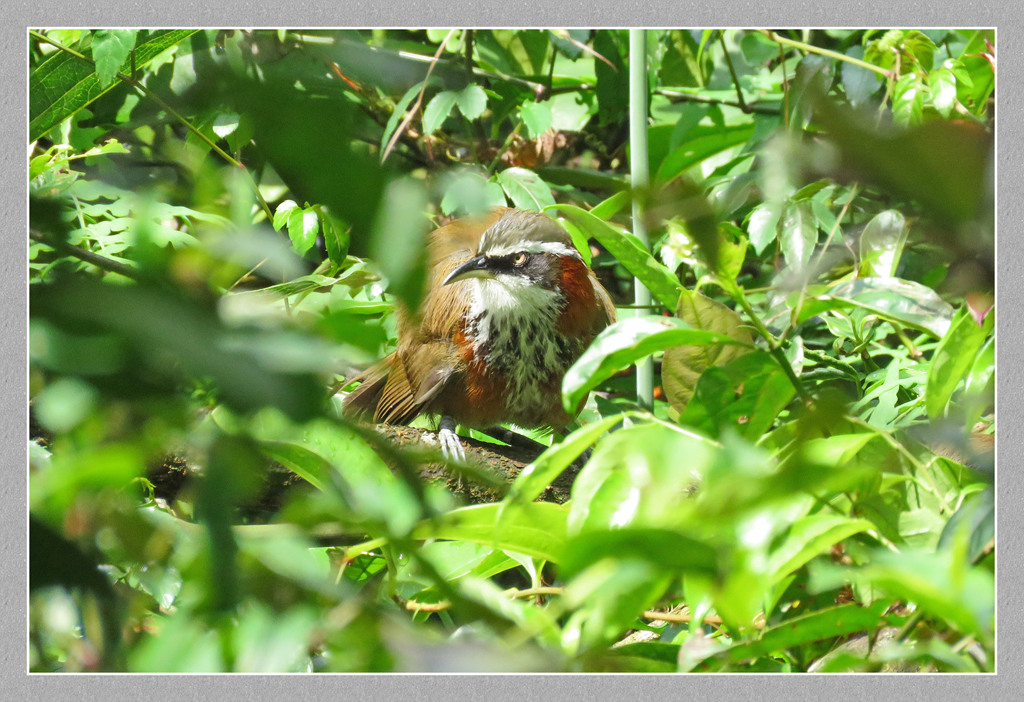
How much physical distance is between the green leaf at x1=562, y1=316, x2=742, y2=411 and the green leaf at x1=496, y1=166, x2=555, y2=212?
2.61 feet

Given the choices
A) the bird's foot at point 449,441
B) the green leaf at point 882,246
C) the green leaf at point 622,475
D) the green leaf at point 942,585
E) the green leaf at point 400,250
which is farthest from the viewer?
the bird's foot at point 449,441

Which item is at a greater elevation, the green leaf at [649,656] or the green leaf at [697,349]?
the green leaf at [697,349]

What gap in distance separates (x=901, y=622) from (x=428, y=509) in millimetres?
468

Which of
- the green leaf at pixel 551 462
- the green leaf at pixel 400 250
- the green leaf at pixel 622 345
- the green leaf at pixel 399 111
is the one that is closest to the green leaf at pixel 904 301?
the green leaf at pixel 622 345

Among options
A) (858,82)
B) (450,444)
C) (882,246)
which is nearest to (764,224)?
(882,246)

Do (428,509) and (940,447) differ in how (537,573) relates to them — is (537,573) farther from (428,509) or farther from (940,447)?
(428,509)

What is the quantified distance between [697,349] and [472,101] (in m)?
0.78

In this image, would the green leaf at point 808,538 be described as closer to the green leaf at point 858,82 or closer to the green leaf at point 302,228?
the green leaf at point 302,228

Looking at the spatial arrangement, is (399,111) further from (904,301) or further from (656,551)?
(656,551)

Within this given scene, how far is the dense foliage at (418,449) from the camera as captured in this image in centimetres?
31

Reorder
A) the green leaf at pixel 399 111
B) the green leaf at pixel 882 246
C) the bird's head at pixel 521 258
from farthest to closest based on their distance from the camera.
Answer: the bird's head at pixel 521 258
the green leaf at pixel 882 246
the green leaf at pixel 399 111

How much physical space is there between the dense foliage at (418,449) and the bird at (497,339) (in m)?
0.33

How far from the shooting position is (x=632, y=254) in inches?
30.6
